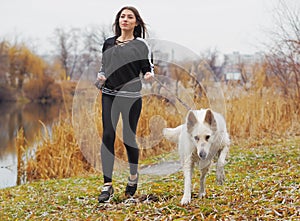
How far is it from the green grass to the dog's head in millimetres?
479

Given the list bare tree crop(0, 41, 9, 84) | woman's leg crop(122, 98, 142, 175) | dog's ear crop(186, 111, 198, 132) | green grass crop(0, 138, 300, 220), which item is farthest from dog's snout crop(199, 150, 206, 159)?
bare tree crop(0, 41, 9, 84)

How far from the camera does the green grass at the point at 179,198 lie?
309 cm

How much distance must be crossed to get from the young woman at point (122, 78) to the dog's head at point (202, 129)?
692 millimetres

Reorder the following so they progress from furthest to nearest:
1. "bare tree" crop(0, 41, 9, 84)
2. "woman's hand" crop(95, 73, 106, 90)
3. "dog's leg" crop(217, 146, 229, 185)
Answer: "bare tree" crop(0, 41, 9, 84) < "woman's hand" crop(95, 73, 106, 90) < "dog's leg" crop(217, 146, 229, 185)

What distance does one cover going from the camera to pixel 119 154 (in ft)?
23.1

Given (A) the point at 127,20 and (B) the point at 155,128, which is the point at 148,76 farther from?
(B) the point at 155,128

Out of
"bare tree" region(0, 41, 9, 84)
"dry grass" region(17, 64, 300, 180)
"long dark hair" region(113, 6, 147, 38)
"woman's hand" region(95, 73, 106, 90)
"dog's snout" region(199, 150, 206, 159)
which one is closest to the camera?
"dog's snout" region(199, 150, 206, 159)

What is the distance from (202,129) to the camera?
9.98ft

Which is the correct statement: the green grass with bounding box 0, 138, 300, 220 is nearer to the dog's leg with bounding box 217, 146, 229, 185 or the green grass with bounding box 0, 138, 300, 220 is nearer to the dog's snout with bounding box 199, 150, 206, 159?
the dog's leg with bounding box 217, 146, 229, 185

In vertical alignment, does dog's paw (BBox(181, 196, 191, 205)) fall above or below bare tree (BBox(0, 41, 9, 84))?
below

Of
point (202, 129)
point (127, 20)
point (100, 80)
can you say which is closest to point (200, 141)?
point (202, 129)

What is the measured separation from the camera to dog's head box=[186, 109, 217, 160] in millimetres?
3051

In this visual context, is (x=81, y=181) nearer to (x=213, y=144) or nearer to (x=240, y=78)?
(x=213, y=144)

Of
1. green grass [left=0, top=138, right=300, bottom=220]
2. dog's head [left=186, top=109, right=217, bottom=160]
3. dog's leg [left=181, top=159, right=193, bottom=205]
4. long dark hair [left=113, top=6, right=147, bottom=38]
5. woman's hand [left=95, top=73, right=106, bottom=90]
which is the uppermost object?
long dark hair [left=113, top=6, right=147, bottom=38]
